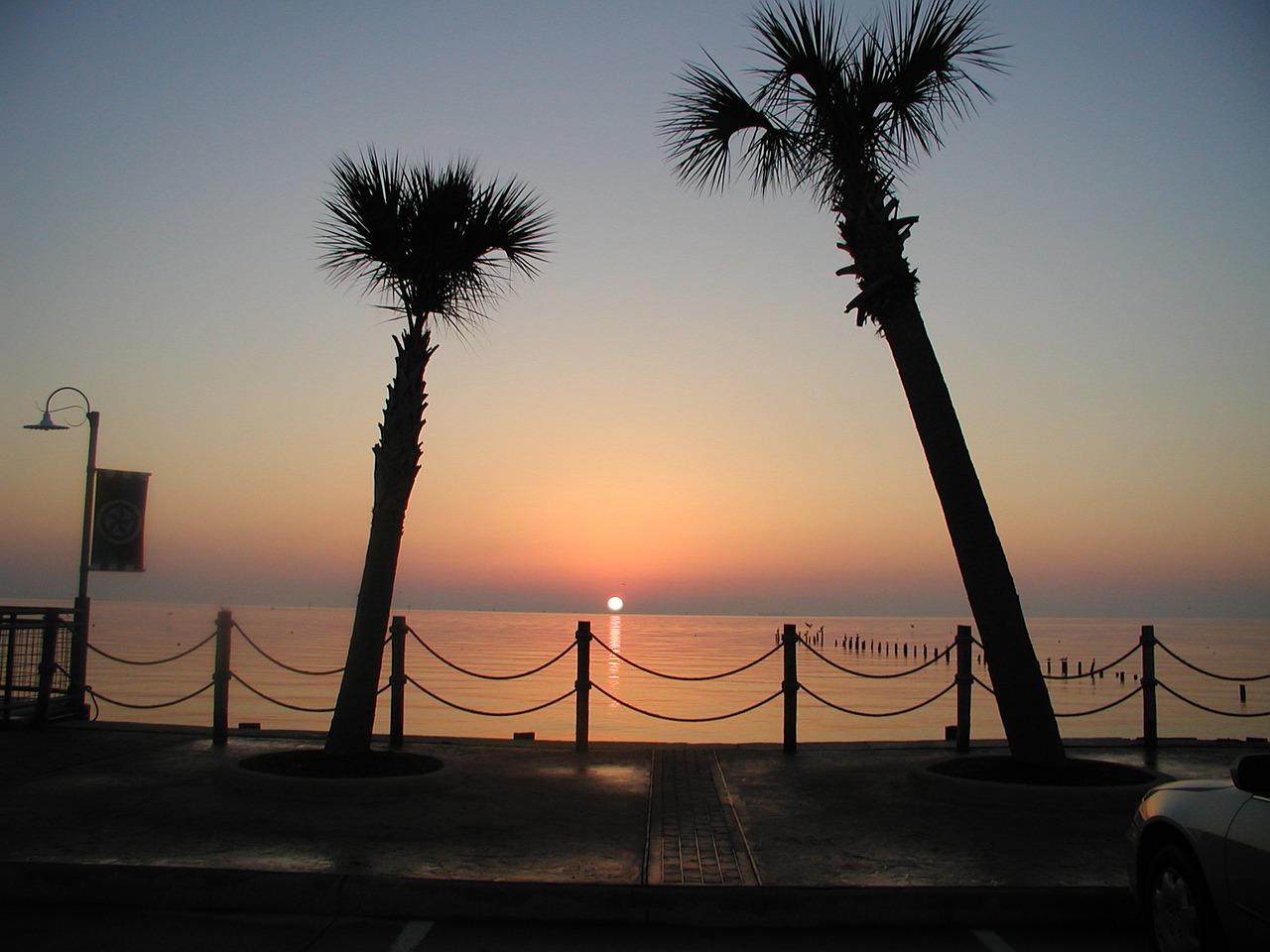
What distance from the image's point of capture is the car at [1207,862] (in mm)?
4020

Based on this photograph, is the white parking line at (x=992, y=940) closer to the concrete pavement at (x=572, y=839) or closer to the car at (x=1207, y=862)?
the concrete pavement at (x=572, y=839)

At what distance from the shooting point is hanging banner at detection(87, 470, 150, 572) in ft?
44.1

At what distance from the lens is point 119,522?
13.6 metres

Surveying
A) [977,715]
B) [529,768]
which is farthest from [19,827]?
[977,715]

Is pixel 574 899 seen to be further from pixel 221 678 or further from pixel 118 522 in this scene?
pixel 118 522

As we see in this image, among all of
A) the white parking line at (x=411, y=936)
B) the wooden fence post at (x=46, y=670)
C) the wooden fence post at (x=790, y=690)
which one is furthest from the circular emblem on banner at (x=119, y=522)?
the white parking line at (x=411, y=936)

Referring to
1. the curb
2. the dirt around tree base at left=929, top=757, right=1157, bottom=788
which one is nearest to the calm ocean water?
the dirt around tree base at left=929, top=757, right=1157, bottom=788

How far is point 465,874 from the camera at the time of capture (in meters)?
5.68

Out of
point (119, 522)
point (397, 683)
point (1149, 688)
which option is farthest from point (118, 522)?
point (1149, 688)

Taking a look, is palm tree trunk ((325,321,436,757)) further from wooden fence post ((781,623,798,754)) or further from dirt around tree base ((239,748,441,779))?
wooden fence post ((781,623,798,754))

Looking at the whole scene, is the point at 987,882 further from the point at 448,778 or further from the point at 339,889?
the point at 448,778

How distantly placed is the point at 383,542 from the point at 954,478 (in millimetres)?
5628

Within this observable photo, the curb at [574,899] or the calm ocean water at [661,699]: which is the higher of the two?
the curb at [574,899]

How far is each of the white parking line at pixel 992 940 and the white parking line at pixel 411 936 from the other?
2.96 meters
